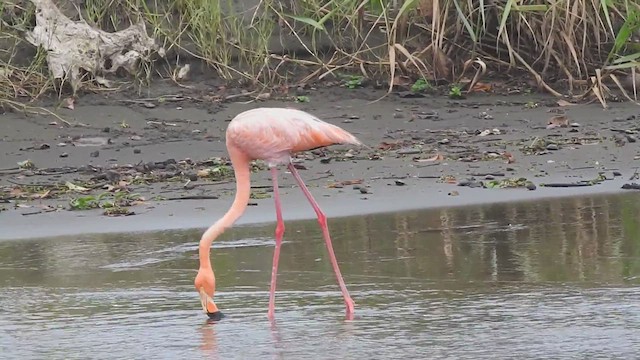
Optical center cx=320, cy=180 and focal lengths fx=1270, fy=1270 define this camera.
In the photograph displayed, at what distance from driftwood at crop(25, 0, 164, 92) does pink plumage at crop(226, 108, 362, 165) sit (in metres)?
5.26

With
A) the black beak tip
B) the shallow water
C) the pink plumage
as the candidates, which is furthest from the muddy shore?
the black beak tip

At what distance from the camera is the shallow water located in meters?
5.01

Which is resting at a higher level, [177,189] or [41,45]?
[41,45]

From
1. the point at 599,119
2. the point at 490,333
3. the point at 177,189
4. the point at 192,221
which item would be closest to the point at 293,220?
the point at 192,221

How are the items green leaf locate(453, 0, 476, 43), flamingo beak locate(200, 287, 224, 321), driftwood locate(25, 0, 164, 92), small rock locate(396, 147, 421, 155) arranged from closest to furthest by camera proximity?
flamingo beak locate(200, 287, 224, 321) < small rock locate(396, 147, 421, 155) < driftwood locate(25, 0, 164, 92) < green leaf locate(453, 0, 476, 43)

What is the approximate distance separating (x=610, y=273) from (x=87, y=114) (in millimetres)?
5671

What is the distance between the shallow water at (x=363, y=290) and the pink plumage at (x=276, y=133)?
687 millimetres

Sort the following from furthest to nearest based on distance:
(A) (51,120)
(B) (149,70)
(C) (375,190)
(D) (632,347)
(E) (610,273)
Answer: (B) (149,70), (A) (51,120), (C) (375,190), (E) (610,273), (D) (632,347)

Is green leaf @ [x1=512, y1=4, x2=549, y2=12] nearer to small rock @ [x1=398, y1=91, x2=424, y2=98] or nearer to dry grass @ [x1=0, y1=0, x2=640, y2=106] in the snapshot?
dry grass @ [x1=0, y1=0, x2=640, y2=106]

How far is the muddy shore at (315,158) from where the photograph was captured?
8188 millimetres

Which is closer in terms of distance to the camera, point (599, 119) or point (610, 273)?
point (610, 273)

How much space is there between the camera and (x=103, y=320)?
5520 mm

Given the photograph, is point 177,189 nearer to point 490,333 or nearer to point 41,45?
point 41,45

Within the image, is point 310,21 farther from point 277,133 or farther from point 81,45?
point 277,133
